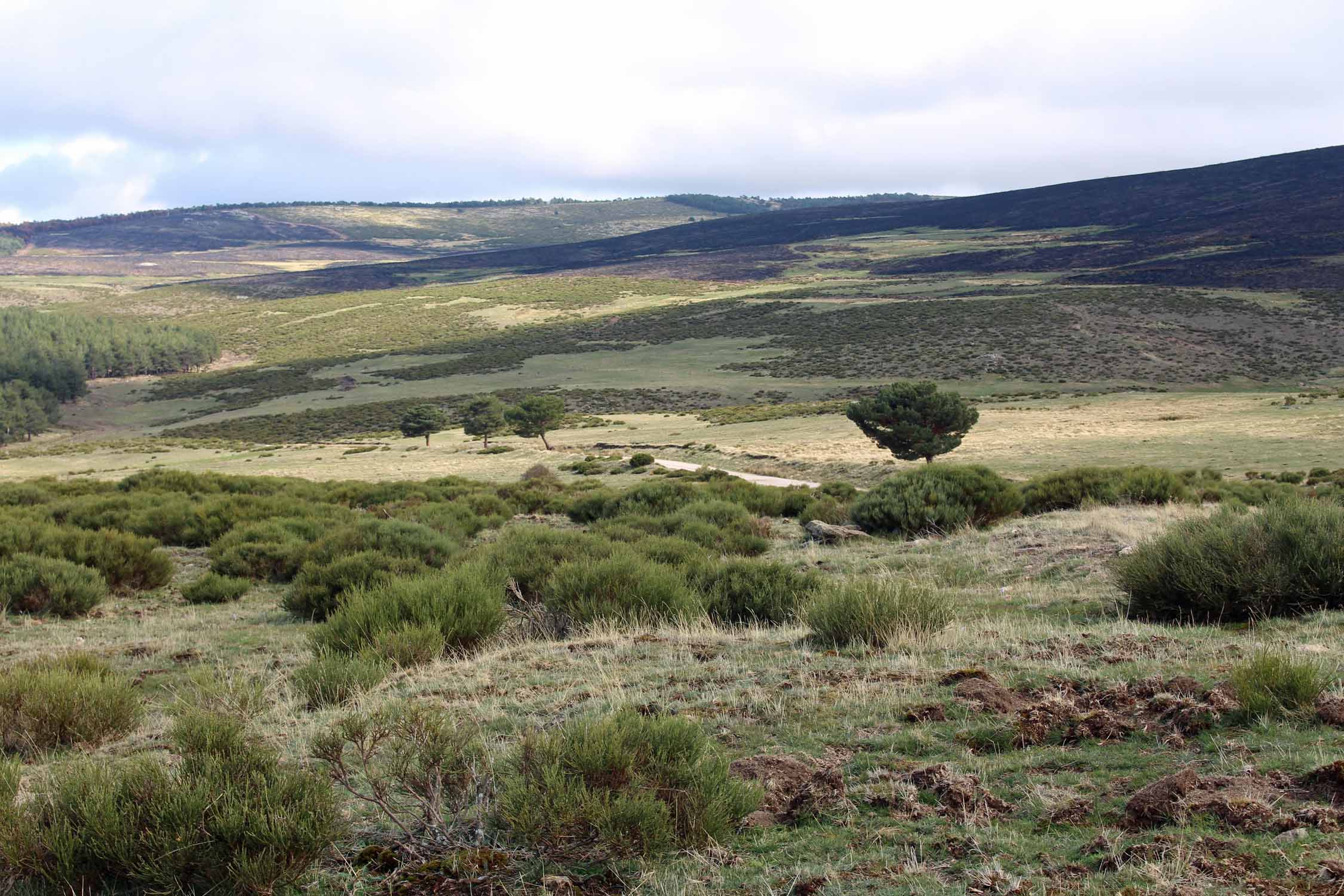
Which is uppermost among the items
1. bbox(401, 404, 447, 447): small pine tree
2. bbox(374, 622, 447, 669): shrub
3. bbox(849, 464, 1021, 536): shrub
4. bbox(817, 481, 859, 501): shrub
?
bbox(374, 622, 447, 669): shrub

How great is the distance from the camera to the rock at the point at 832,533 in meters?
15.7

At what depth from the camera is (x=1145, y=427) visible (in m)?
43.1

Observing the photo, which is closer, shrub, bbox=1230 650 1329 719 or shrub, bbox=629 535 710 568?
shrub, bbox=1230 650 1329 719

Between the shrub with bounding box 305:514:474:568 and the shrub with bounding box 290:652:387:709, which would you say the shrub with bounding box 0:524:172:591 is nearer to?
the shrub with bounding box 305:514:474:568

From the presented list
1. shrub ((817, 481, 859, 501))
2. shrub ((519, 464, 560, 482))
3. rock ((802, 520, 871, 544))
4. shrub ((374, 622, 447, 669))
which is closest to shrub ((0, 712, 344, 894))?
shrub ((374, 622, 447, 669))

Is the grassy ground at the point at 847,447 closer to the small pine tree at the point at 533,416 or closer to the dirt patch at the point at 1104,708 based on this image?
the small pine tree at the point at 533,416

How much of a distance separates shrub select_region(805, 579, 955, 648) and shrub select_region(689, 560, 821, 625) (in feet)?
5.81

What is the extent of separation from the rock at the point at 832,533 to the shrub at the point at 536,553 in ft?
13.5

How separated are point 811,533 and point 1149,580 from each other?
328 inches

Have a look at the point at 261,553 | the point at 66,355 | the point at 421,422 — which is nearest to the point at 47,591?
the point at 261,553

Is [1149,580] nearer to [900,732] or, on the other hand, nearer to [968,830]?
[900,732]

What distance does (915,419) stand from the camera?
34000 mm

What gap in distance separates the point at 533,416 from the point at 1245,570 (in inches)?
1924

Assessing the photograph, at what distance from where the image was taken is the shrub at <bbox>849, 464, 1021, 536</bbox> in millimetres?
16000
